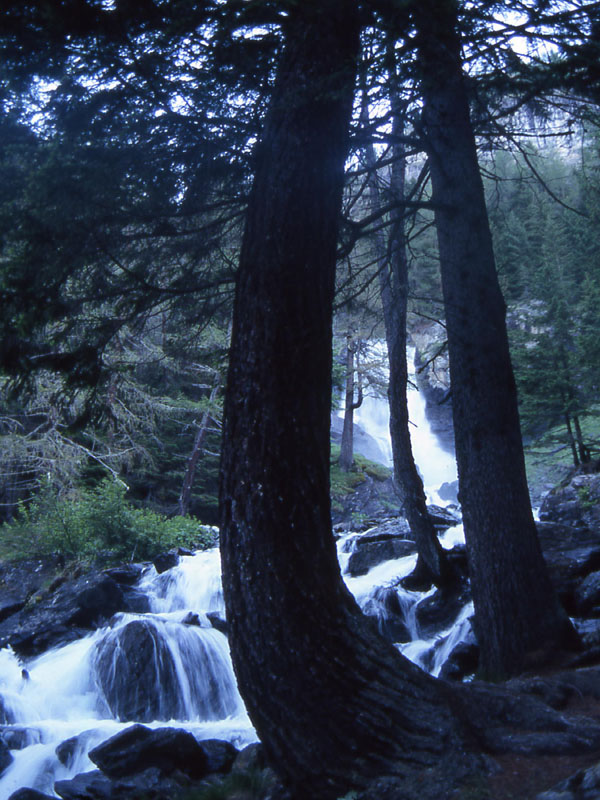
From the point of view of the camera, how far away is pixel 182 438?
73.4 feet

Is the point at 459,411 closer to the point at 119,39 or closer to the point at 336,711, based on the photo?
the point at 336,711

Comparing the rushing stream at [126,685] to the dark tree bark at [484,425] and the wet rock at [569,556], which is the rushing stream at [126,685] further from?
the dark tree bark at [484,425]

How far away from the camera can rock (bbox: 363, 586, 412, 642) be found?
941cm

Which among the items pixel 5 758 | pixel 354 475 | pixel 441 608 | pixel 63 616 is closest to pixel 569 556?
pixel 441 608

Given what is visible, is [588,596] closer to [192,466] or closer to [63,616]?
[63,616]

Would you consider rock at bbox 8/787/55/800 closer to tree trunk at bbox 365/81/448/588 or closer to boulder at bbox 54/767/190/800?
boulder at bbox 54/767/190/800

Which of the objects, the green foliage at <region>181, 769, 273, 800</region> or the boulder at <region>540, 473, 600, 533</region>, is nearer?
the green foliage at <region>181, 769, 273, 800</region>

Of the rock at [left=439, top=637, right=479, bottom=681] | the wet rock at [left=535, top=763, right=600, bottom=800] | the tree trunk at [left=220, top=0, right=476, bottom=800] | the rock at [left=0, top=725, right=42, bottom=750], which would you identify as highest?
the tree trunk at [left=220, top=0, right=476, bottom=800]

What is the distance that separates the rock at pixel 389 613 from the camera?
30.9 ft

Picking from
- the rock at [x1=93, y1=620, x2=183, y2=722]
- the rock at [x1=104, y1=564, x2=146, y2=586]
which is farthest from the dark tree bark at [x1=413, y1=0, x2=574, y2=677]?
the rock at [x1=104, y1=564, x2=146, y2=586]

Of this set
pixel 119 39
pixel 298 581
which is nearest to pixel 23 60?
pixel 119 39

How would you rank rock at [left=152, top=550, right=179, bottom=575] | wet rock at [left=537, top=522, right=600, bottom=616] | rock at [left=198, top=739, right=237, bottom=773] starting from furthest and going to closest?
1. rock at [left=152, top=550, right=179, bottom=575]
2. wet rock at [left=537, top=522, right=600, bottom=616]
3. rock at [left=198, top=739, right=237, bottom=773]

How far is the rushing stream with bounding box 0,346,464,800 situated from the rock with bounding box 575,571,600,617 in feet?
5.57

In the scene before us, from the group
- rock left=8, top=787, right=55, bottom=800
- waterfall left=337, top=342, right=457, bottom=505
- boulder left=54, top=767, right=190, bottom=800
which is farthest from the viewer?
waterfall left=337, top=342, right=457, bottom=505
